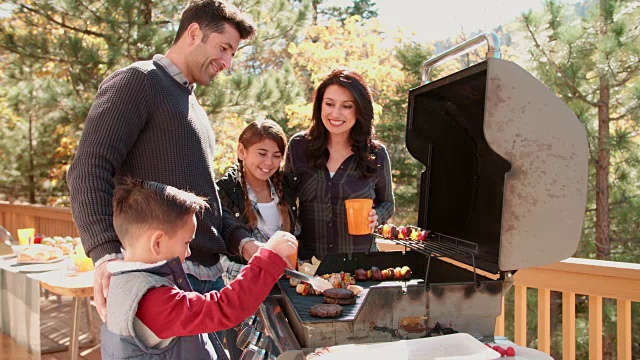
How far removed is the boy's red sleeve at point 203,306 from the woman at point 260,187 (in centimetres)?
113

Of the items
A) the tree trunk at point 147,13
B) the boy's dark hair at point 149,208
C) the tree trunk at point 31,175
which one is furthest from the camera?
the tree trunk at point 31,175

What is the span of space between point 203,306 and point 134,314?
0.18 metres

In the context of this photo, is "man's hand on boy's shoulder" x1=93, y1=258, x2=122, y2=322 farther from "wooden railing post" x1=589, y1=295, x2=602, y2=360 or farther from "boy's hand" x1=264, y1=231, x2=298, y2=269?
"wooden railing post" x1=589, y1=295, x2=602, y2=360

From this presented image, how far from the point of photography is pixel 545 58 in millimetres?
8266

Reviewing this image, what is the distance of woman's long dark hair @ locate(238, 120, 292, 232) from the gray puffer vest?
1.07 meters

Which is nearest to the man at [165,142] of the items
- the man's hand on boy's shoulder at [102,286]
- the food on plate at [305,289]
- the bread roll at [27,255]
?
the man's hand on boy's shoulder at [102,286]

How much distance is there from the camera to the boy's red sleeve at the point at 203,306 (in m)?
1.48

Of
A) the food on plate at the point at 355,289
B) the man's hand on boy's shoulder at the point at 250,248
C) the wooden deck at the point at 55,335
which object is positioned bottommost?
the wooden deck at the point at 55,335

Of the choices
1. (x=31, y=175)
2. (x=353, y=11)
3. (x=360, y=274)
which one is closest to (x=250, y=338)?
(x=360, y=274)

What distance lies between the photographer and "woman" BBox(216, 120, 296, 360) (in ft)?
8.81

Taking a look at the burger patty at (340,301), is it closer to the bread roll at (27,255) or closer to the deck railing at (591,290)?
the deck railing at (591,290)

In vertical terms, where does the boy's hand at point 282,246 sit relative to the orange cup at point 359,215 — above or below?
below

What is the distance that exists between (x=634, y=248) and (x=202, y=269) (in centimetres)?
786

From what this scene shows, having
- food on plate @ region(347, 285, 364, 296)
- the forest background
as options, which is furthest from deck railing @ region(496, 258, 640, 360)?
the forest background
